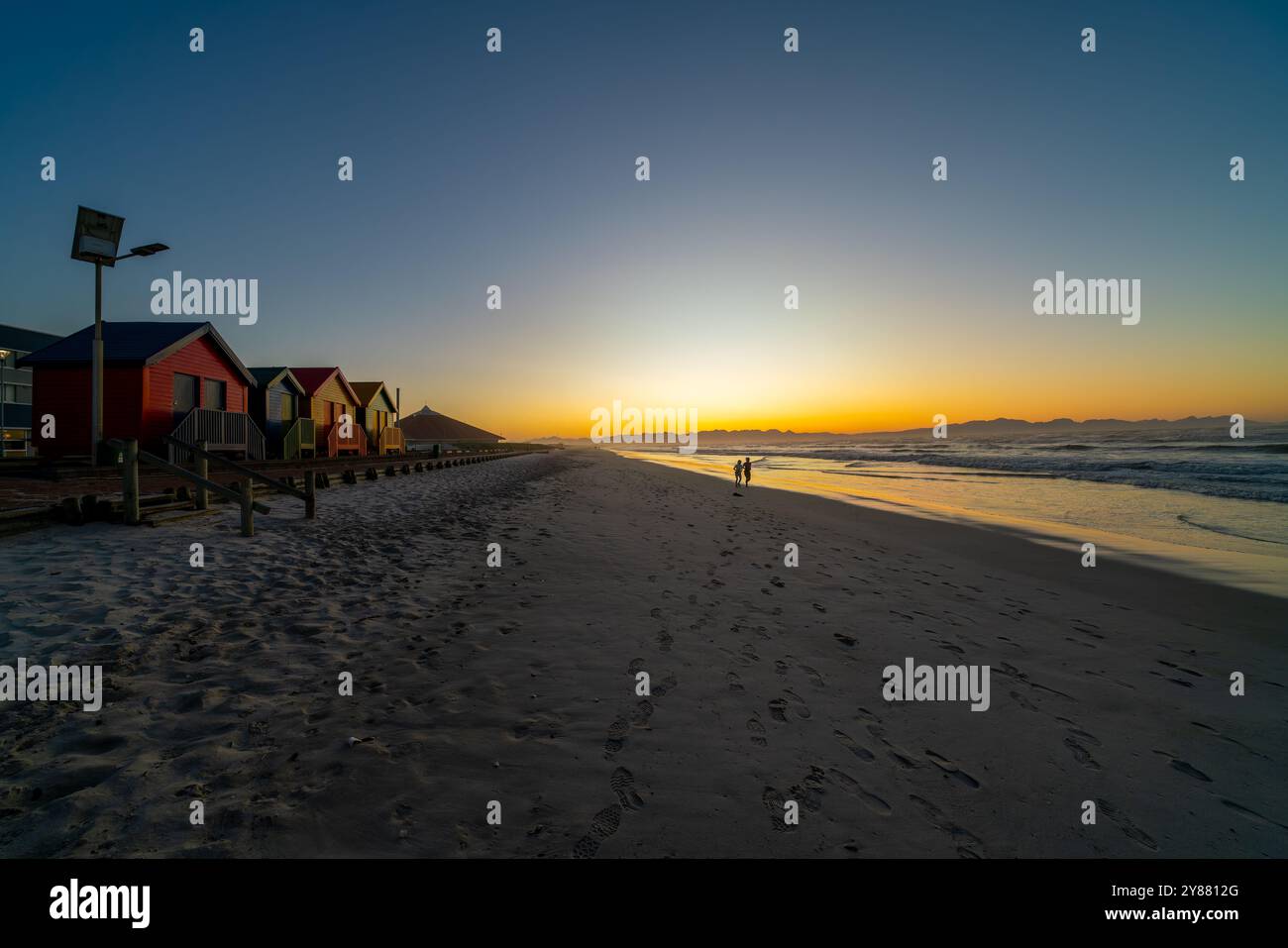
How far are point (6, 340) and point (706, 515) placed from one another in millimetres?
67405

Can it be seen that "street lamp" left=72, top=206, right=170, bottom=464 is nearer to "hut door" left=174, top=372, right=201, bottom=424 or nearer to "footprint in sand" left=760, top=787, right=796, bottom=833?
"hut door" left=174, top=372, right=201, bottom=424

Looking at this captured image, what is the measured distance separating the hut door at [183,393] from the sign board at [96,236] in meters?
7.56

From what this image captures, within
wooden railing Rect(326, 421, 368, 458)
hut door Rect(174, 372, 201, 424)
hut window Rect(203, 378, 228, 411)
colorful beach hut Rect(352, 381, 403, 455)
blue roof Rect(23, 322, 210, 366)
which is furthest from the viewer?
colorful beach hut Rect(352, 381, 403, 455)

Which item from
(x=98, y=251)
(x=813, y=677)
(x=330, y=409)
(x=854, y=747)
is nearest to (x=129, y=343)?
(x=98, y=251)

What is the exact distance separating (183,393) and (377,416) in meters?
21.1

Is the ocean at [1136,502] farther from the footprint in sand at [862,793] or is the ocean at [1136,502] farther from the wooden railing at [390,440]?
the wooden railing at [390,440]

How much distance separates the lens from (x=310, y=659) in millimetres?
5039

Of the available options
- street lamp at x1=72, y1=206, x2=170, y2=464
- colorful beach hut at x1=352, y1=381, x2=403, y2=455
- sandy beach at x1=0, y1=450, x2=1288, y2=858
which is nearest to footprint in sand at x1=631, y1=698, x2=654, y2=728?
sandy beach at x1=0, y1=450, x2=1288, y2=858

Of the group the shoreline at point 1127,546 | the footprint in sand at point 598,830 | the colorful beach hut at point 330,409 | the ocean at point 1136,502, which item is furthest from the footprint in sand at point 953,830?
the colorful beach hut at point 330,409

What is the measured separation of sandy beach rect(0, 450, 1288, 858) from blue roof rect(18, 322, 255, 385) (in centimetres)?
1626

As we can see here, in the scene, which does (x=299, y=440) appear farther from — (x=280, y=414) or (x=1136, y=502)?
(x=1136, y=502)

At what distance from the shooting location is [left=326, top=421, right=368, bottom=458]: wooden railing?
35.6m

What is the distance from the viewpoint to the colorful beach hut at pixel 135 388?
66.6 feet
